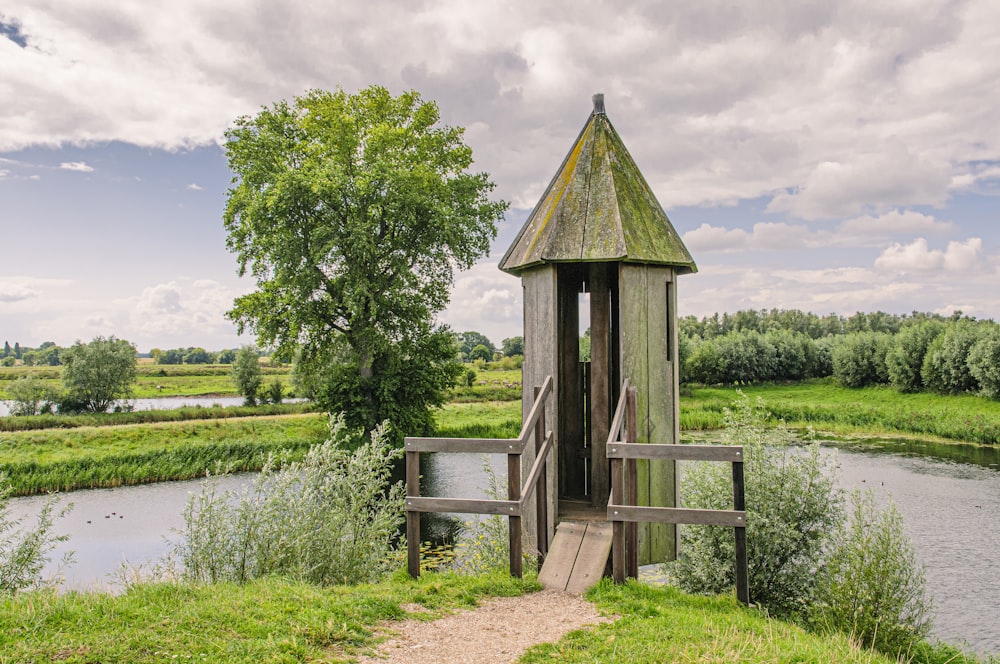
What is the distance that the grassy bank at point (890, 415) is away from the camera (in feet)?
98.3

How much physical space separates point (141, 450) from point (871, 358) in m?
52.3

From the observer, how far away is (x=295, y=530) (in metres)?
7.14

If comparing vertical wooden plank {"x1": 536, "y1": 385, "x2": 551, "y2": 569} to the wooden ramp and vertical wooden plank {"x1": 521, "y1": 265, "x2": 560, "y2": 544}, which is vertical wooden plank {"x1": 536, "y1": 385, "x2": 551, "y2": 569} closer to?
vertical wooden plank {"x1": 521, "y1": 265, "x2": 560, "y2": 544}

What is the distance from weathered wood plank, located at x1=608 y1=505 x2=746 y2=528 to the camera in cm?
588

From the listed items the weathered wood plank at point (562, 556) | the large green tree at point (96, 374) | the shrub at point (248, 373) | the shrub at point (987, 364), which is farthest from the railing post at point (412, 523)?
the shrub at point (987, 364)

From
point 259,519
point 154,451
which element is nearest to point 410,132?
point 154,451

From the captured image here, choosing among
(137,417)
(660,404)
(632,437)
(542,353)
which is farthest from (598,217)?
(137,417)

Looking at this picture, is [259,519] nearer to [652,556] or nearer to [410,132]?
[652,556]

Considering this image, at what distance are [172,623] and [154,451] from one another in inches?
836

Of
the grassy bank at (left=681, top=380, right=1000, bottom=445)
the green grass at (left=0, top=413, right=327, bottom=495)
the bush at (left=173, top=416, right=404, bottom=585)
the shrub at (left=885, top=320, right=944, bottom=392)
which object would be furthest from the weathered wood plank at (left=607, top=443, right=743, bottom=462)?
the shrub at (left=885, top=320, right=944, bottom=392)

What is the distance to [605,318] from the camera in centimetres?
793

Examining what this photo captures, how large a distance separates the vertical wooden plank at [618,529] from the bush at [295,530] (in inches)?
119

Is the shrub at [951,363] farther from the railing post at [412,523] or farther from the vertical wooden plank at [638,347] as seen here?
the railing post at [412,523]

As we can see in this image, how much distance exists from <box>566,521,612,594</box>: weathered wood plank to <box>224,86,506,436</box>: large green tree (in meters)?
16.6
